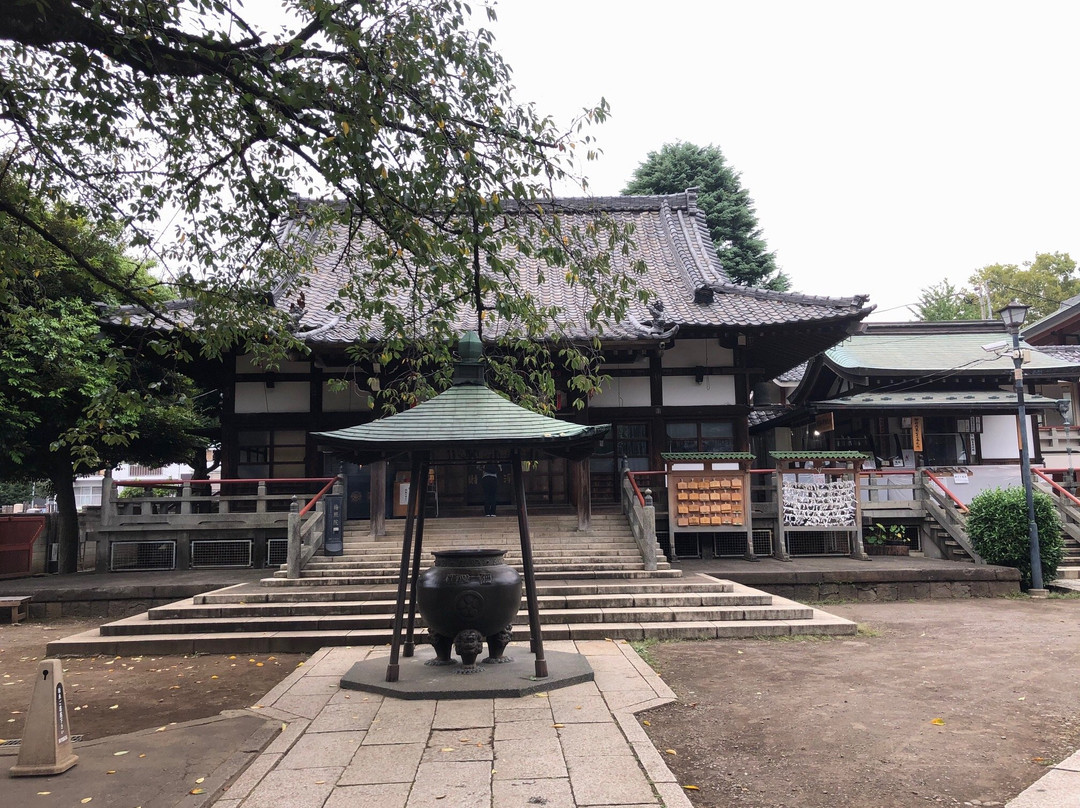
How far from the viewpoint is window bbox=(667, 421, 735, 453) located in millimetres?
16359

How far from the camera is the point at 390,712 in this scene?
20.1 feet

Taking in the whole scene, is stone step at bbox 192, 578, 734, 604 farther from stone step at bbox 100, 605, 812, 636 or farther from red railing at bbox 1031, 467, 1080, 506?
red railing at bbox 1031, 467, 1080, 506

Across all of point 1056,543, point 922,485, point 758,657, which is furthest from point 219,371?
point 1056,543

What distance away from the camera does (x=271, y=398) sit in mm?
15945

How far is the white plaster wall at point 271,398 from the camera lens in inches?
627

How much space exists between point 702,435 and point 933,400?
6535 millimetres

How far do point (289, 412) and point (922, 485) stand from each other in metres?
13.4

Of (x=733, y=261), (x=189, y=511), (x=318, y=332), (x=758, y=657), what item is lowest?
(x=758, y=657)

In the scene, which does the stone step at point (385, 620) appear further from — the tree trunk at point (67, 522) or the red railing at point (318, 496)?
the tree trunk at point (67, 522)

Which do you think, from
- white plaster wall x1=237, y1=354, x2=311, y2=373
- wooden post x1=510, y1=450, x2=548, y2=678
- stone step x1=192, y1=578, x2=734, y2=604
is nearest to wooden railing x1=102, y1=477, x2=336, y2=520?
white plaster wall x1=237, y1=354, x2=311, y2=373

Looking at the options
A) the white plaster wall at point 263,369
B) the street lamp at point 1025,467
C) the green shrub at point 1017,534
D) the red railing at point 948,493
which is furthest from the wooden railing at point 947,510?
the white plaster wall at point 263,369

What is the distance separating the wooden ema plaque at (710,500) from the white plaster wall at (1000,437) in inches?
360

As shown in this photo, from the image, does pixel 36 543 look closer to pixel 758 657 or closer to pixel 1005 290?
pixel 758 657

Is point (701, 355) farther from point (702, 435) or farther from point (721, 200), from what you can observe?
point (721, 200)
